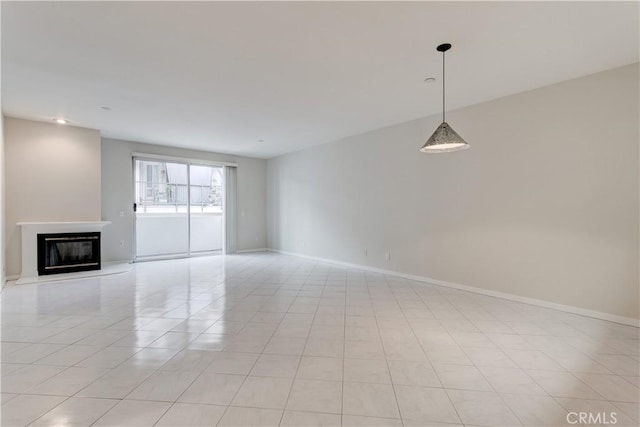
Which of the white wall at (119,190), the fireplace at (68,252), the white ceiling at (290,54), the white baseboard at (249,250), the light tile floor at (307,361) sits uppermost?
the white ceiling at (290,54)

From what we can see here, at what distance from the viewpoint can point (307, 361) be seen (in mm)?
2289

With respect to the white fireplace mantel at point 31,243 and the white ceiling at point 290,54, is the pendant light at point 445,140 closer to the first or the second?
the white ceiling at point 290,54

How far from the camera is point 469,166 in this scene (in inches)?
167

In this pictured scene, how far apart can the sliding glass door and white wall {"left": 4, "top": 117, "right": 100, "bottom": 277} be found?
107cm

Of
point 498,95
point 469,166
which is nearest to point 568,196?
point 469,166

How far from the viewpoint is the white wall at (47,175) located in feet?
16.0

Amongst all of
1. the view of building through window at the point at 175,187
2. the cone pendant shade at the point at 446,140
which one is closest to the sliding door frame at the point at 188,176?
the view of building through window at the point at 175,187

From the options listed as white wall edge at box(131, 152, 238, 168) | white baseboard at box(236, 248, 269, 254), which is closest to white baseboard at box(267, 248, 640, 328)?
white baseboard at box(236, 248, 269, 254)

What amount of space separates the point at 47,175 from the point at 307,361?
6057mm

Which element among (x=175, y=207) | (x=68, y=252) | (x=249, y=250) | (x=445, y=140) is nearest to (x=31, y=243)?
(x=68, y=252)

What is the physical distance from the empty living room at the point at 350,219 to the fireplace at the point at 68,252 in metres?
0.04

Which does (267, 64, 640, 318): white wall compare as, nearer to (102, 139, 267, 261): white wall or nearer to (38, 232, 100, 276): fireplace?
(102, 139, 267, 261): white wall

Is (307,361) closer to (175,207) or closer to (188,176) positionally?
(188,176)

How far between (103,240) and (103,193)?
1.05 metres
